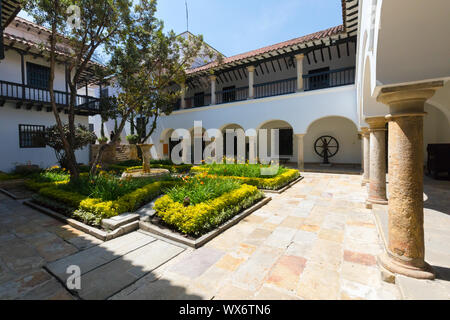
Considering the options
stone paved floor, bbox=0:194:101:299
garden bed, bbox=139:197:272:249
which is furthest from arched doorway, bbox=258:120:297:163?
stone paved floor, bbox=0:194:101:299

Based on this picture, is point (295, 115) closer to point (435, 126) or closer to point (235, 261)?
point (435, 126)

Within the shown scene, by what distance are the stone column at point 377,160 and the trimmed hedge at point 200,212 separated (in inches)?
124

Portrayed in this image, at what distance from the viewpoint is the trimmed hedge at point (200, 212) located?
4.02 meters

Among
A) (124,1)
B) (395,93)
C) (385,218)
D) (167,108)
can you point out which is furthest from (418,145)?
(167,108)

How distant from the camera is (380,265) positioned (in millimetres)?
2768

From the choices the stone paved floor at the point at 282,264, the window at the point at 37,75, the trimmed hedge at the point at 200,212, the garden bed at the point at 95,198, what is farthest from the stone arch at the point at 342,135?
the window at the point at 37,75

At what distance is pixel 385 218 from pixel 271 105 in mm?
9380

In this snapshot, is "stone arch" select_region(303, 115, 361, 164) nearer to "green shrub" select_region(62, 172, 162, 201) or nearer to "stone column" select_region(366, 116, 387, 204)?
"stone column" select_region(366, 116, 387, 204)

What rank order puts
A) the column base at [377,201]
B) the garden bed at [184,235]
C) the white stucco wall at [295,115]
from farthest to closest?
the white stucco wall at [295,115] → the column base at [377,201] → the garden bed at [184,235]

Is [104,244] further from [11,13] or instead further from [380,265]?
[11,13]

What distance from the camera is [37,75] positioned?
12828 millimetres

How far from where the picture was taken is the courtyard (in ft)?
8.10

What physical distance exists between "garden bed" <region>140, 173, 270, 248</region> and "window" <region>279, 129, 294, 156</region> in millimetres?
10161

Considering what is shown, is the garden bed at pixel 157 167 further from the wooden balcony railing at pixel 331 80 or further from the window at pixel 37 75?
the wooden balcony railing at pixel 331 80
